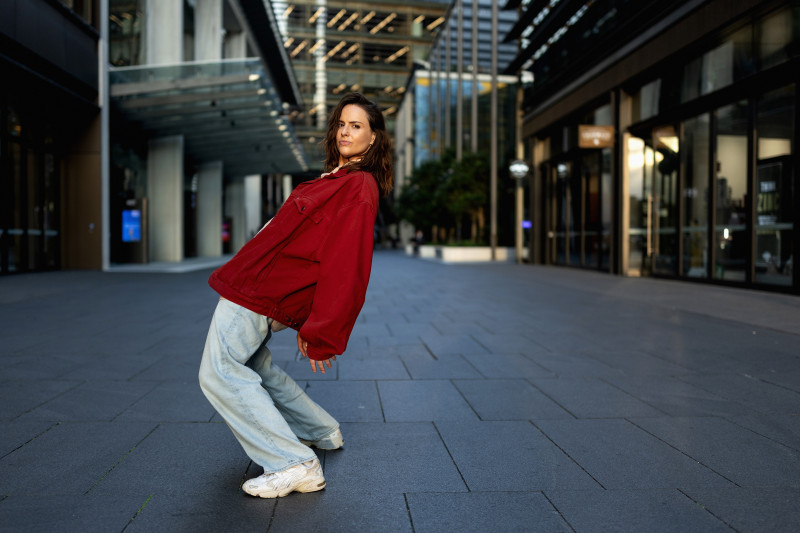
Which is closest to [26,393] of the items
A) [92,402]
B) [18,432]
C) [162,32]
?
[92,402]

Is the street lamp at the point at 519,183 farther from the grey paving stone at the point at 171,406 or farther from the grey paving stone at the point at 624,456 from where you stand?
the grey paving stone at the point at 624,456

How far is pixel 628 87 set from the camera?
51.3ft

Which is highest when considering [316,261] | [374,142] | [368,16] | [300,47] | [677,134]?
[368,16]

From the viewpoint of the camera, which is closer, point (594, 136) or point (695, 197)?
point (695, 197)

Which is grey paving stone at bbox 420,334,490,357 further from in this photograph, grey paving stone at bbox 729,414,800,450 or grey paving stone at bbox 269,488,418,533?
grey paving stone at bbox 269,488,418,533

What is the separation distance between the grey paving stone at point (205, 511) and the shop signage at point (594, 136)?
14677 mm

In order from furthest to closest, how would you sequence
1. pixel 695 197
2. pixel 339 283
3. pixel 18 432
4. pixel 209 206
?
pixel 209 206 < pixel 695 197 < pixel 18 432 < pixel 339 283

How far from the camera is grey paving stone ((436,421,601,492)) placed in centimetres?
269

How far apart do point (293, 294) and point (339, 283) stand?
27 cm

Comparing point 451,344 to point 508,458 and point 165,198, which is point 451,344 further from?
point 165,198

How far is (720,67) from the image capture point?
12031mm

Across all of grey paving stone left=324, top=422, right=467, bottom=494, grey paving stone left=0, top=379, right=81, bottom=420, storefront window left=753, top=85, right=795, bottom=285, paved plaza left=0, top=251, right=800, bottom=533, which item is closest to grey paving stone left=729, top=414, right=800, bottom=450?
paved plaza left=0, top=251, right=800, bottom=533

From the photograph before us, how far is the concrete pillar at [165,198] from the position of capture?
22.3m

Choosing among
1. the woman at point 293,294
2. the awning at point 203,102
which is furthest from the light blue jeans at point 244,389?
the awning at point 203,102
